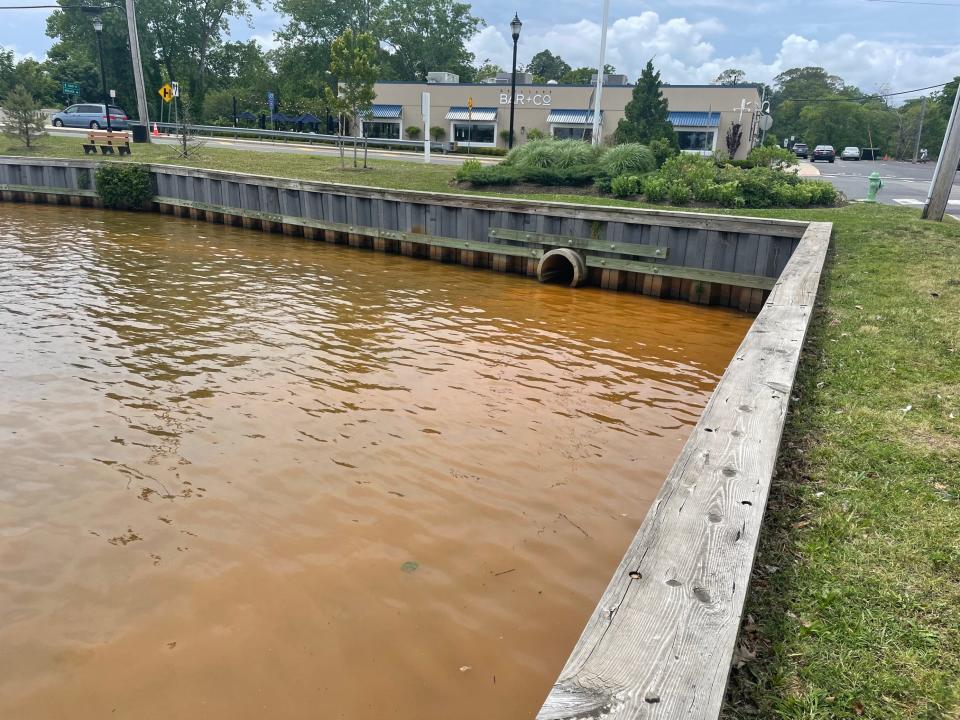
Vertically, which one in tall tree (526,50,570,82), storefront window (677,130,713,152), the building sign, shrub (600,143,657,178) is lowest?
shrub (600,143,657,178)

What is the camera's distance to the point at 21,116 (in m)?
27.0

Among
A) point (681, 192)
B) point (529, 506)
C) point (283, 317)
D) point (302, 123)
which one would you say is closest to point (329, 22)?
point (302, 123)

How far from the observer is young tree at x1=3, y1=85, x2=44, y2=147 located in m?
26.7

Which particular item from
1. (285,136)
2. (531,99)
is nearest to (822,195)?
(285,136)

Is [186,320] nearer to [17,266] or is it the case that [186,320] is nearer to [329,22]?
[17,266]

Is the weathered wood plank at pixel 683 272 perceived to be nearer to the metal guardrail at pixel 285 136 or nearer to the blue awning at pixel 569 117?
the metal guardrail at pixel 285 136

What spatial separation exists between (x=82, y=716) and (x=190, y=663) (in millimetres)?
494

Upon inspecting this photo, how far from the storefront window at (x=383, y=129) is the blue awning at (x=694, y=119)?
20.9 meters

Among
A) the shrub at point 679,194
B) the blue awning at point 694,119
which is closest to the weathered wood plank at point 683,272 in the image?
the shrub at point 679,194

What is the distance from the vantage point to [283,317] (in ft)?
31.9

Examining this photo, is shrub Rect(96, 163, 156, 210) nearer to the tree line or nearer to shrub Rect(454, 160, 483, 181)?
shrub Rect(454, 160, 483, 181)

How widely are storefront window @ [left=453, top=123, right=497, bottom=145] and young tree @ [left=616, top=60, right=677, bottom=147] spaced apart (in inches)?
964

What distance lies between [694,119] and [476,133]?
16.1 m

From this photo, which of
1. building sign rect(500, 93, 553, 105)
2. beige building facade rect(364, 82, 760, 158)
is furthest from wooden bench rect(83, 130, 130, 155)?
building sign rect(500, 93, 553, 105)
